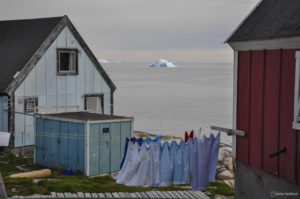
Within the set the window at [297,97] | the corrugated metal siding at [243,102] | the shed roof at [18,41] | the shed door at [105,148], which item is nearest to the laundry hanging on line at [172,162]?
the corrugated metal siding at [243,102]

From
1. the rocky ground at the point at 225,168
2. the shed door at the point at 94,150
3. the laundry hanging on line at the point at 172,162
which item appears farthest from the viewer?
the rocky ground at the point at 225,168

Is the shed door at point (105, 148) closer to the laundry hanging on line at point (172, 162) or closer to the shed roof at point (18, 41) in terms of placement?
the laundry hanging on line at point (172, 162)

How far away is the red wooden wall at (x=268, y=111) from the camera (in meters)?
11.4

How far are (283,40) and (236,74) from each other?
2.73 m

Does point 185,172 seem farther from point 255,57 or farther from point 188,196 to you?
point 255,57

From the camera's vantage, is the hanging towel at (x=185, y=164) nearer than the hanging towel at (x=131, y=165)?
Yes

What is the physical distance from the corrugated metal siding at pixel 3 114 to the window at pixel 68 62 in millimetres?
3656

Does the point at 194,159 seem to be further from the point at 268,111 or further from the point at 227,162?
the point at 227,162

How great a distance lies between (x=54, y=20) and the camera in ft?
90.5

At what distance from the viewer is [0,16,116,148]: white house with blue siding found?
2534 centimetres

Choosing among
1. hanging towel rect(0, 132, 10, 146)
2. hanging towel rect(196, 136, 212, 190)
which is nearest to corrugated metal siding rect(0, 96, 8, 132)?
hanging towel rect(0, 132, 10, 146)

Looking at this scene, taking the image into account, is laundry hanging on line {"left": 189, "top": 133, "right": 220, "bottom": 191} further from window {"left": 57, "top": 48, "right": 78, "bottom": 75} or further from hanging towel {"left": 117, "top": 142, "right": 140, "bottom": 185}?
window {"left": 57, "top": 48, "right": 78, "bottom": 75}

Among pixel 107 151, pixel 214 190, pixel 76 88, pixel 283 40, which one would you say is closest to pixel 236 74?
pixel 283 40

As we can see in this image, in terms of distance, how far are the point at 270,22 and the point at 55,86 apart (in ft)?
54.4
